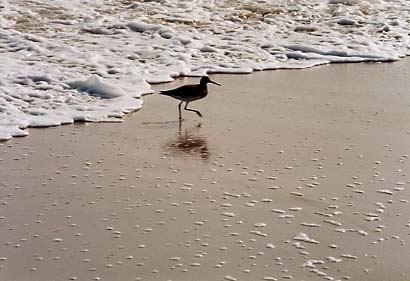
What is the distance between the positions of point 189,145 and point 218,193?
1091 mm

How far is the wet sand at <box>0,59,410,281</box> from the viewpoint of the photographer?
13.5 ft

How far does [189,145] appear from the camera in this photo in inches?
239

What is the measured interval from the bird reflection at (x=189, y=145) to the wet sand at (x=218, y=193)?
0.5 inches

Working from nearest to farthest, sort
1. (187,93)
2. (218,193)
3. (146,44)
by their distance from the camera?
(218,193)
(187,93)
(146,44)

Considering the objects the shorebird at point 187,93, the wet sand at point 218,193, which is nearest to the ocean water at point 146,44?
the shorebird at point 187,93

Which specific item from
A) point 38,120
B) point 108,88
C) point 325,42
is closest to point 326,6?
point 325,42

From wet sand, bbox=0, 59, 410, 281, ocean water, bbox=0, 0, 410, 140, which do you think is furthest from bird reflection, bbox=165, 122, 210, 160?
ocean water, bbox=0, 0, 410, 140

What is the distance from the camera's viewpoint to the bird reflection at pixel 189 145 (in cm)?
586

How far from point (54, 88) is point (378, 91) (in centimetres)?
296

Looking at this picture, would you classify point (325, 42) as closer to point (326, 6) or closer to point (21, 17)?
point (326, 6)

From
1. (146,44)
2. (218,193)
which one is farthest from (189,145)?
(146,44)

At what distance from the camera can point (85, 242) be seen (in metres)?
4.34

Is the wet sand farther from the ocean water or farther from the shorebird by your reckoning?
the ocean water

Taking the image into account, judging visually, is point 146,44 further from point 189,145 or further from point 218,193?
point 218,193
